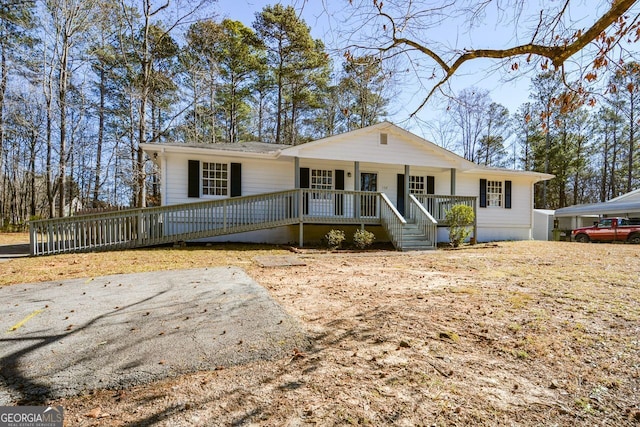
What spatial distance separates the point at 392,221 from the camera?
10898mm

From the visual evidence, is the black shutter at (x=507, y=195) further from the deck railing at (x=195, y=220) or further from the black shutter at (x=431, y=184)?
the deck railing at (x=195, y=220)

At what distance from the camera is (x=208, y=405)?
195 centimetres

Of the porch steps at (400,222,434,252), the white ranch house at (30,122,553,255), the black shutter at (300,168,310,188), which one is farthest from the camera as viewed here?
the black shutter at (300,168,310,188)

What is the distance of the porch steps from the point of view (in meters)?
10.3

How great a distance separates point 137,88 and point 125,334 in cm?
1770

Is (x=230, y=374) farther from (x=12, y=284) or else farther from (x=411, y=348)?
(x=12, y=284)

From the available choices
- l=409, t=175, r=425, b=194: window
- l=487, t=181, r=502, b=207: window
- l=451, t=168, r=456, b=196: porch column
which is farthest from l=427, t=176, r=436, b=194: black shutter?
l=487, t=181, r=502, b=207: window

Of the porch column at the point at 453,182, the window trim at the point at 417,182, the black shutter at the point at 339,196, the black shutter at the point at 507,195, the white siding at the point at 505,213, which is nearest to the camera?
the black shutter at the point at 339,196

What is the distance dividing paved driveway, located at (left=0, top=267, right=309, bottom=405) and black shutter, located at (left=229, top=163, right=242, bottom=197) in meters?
7.31

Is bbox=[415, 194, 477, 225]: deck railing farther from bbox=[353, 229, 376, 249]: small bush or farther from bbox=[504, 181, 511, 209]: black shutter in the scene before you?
bbox=[504, 181, 511, 209]: black shutter

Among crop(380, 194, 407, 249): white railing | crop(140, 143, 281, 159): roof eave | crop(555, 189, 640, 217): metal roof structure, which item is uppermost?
crop(140, 143, 281, 159): roof eave

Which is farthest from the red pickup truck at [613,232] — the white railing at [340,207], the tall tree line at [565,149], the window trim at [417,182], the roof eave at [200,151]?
the roof eave at [200,151]

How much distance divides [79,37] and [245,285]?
66.1ft

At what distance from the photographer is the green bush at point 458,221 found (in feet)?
37.1
